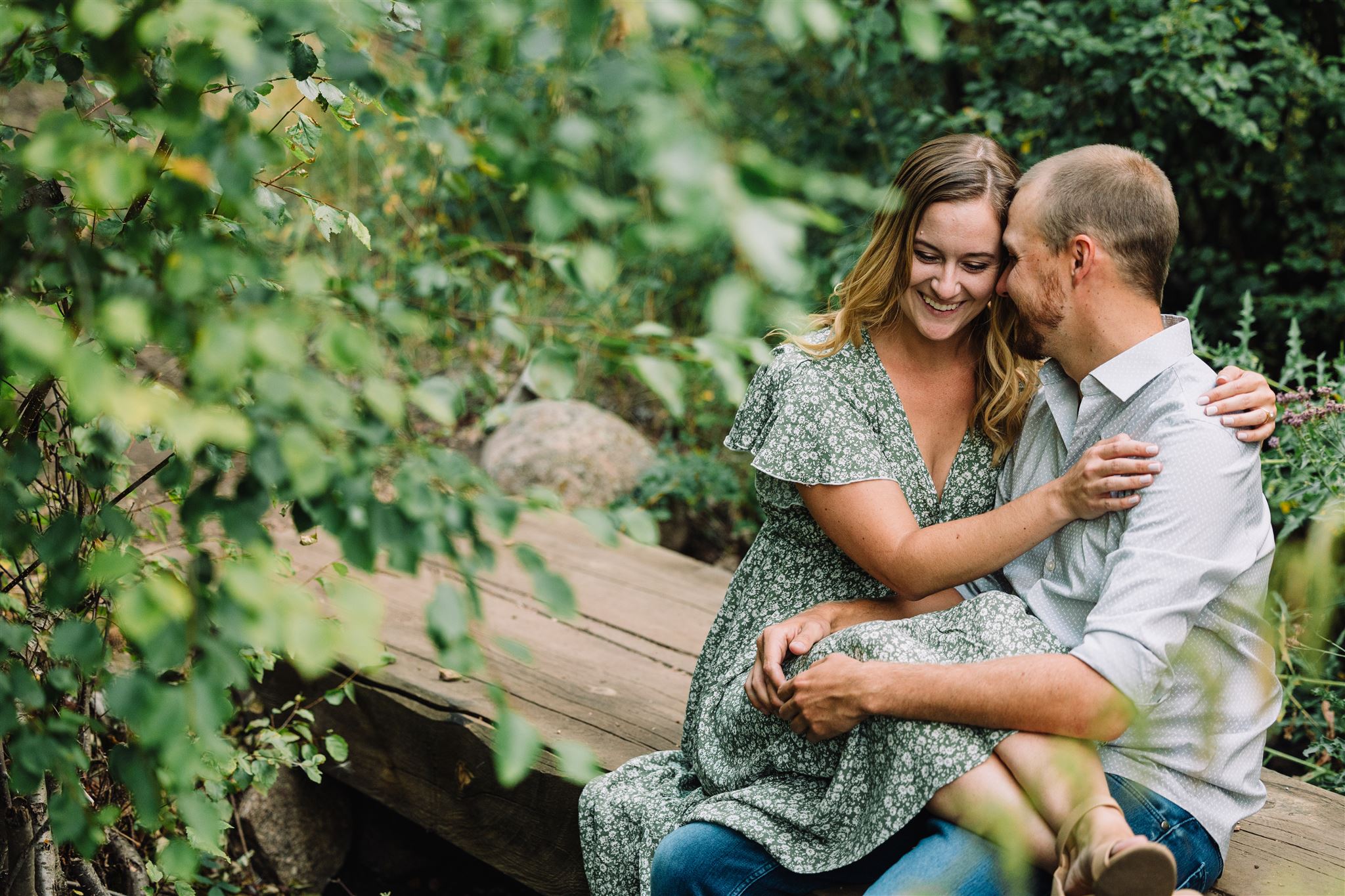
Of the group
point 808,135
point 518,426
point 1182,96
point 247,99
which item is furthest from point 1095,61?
point 247,99

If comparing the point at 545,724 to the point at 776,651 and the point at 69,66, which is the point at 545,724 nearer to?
the point at 776,651

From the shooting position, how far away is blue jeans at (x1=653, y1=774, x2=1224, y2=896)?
1.79m

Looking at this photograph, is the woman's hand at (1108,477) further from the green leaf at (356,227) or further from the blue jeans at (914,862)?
the green leaf at (356,227)

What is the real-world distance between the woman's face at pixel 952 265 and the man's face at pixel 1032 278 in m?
0.04

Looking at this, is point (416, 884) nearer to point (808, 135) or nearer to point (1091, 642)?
point (1091, 642)

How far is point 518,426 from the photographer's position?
520 cm

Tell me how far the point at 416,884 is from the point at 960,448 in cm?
212

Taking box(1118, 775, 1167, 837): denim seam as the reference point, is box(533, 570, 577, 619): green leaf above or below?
above

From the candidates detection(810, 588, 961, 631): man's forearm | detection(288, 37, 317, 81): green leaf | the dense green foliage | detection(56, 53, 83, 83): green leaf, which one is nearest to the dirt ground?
the dense green foliage

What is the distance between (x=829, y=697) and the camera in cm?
194

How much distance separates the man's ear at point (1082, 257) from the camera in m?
1.97

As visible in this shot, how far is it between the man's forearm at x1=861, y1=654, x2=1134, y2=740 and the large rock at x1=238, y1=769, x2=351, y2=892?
195 cm

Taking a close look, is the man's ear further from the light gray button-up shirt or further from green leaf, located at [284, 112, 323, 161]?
green leaf, located at [284, 112, 323, 161]

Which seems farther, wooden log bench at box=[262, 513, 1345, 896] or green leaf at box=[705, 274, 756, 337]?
wooden log bench at box=[262, 513, 1345, 896]
